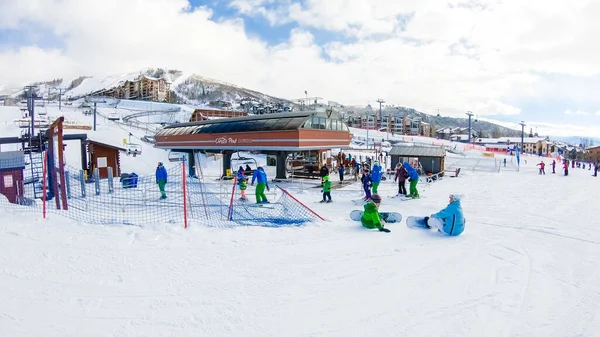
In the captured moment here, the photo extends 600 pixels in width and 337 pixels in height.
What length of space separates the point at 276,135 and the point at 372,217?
1185 centimetres

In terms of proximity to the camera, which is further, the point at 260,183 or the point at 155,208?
the point at 260,183

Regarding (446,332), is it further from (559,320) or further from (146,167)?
(146,167)

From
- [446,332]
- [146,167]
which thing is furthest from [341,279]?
[146,167]

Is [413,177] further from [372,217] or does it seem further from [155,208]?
[155,208]

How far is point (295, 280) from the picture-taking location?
553 cm

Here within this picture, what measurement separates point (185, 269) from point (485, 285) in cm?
482

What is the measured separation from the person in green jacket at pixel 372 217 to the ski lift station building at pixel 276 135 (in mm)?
10329

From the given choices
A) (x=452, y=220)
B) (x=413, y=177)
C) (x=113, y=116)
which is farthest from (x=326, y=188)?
(x=113, y=116)

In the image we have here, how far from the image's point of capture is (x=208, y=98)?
15500cm

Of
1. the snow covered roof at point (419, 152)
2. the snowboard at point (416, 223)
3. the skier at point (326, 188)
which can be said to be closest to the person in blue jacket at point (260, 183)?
the skier at point (326, 188)

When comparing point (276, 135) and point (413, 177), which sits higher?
point (276, 135)

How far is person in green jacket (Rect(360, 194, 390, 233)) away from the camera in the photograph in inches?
334

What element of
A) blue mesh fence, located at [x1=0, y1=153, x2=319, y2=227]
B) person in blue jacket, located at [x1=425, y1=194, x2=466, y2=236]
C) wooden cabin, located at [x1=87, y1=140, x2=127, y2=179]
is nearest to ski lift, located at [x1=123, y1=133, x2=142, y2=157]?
wooden cabin, located at [x1=87, y1=140, x2=127, y2=179]

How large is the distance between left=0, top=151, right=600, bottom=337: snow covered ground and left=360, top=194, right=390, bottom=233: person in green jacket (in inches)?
13.2
